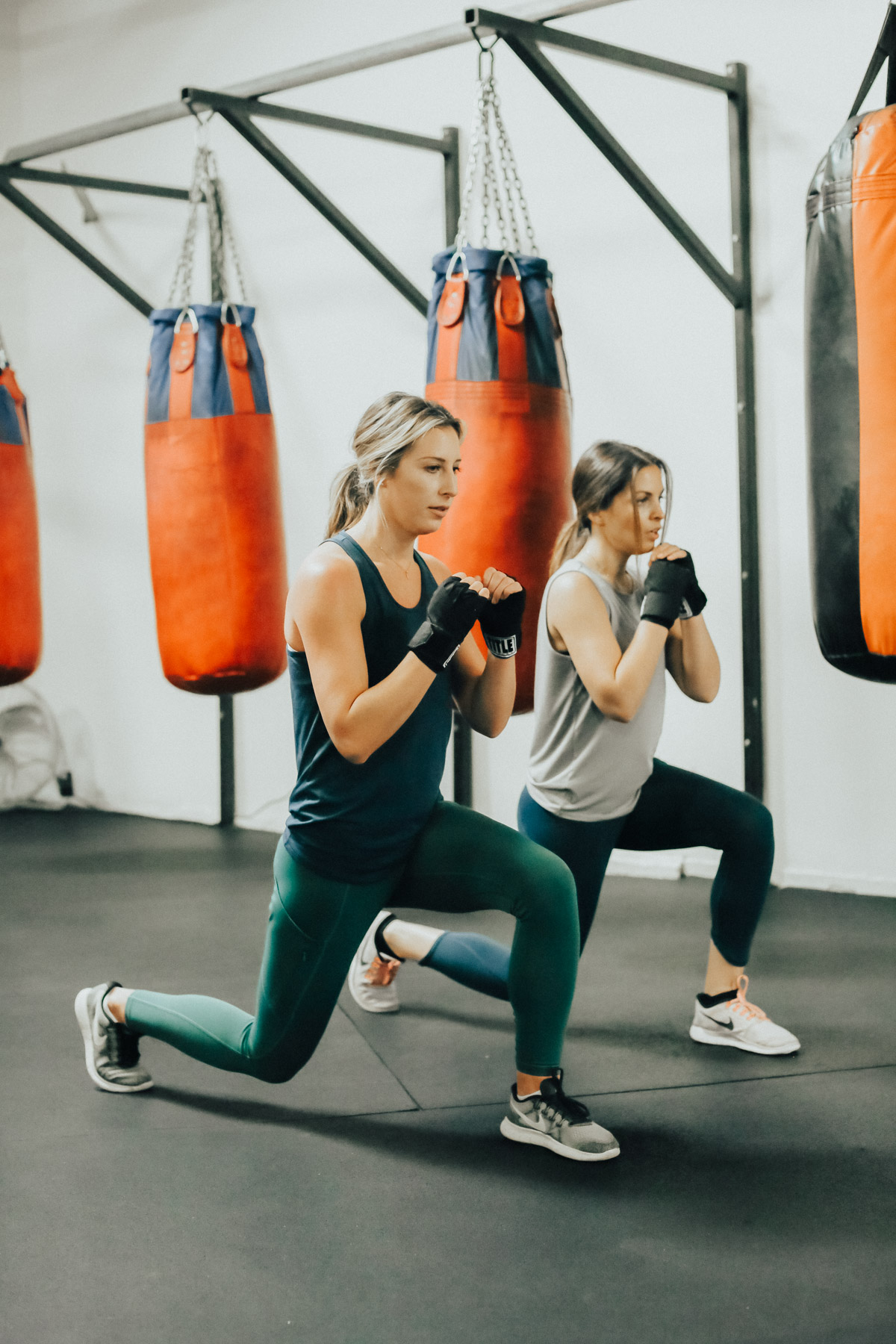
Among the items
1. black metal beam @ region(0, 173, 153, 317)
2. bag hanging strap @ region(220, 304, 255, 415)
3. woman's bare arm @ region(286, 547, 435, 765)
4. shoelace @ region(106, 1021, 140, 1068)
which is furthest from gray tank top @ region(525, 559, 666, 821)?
black metal beam @ region(0, 173, 153, 317)

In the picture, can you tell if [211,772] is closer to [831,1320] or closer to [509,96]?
[509,96]

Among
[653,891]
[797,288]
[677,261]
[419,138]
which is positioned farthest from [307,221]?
[653,891]

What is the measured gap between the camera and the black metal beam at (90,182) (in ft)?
13.7

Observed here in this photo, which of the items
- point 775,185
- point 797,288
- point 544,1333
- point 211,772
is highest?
point 775,185

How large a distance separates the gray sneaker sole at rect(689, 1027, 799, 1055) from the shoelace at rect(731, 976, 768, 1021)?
5 cm

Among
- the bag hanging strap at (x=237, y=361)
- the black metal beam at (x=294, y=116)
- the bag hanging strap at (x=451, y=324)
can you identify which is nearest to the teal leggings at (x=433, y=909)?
the bag hanging strap at (x=451, y=324)

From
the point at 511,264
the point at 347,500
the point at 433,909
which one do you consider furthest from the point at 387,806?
the point at 511,264

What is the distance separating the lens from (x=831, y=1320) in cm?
160

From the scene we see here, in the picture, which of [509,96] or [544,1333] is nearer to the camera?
[544,1333]

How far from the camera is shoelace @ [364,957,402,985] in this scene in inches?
111

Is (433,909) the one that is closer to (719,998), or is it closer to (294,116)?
(719,998)

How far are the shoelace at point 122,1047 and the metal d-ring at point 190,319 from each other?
1.80m

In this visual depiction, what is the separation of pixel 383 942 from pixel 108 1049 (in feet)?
2.00

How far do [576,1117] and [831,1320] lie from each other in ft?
1.85
